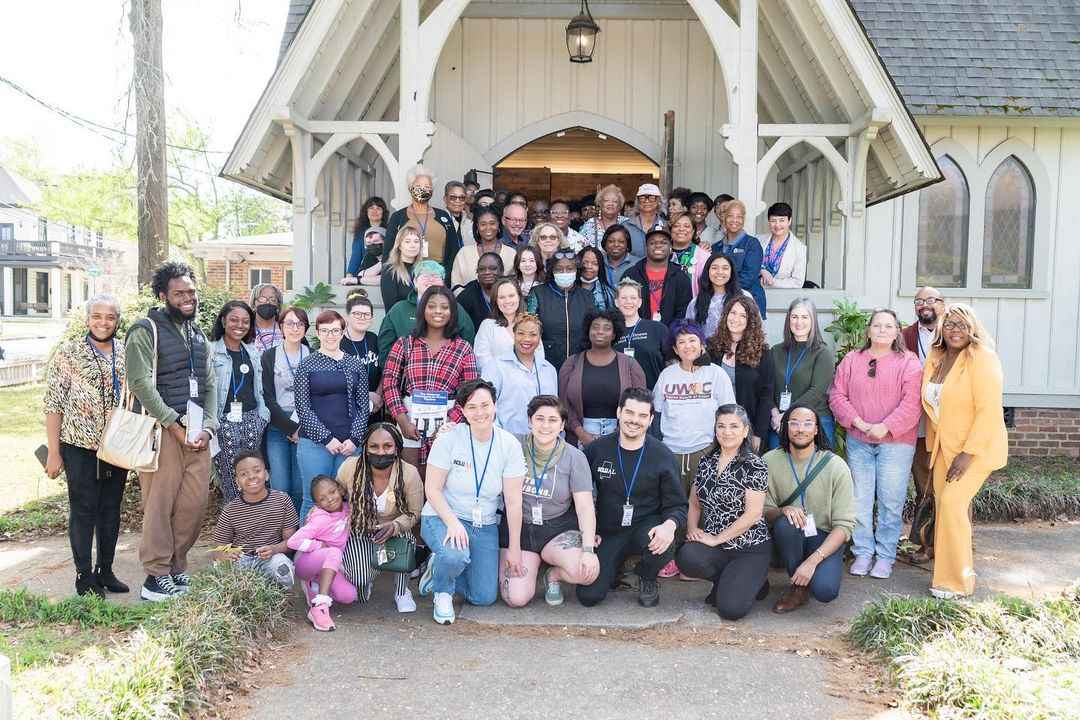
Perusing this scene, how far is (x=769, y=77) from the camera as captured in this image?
9562 millimetres

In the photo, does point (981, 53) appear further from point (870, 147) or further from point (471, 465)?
point (471, 465)

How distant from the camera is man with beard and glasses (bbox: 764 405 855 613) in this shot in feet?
18.1

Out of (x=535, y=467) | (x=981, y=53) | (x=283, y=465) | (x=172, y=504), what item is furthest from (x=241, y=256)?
(x=535, y=467)

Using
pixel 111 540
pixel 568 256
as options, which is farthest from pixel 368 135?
pixel 111 540

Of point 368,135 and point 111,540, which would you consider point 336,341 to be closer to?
point 111,540

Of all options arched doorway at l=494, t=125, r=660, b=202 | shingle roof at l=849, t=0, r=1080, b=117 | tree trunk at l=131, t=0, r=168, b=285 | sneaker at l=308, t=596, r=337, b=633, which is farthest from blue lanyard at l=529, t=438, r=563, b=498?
arched doorway at l=494, t=125, r=660, b=202

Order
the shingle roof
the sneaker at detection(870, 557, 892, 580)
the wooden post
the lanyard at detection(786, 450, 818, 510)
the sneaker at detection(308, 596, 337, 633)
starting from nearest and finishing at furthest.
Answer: the sneaker at detection(308, 596, 337, 633)
the lanyard at detection(786, 450, 818, 510)
the sneaker at detection(870, 557, 892, 580)
the shingle roof
the wooden post

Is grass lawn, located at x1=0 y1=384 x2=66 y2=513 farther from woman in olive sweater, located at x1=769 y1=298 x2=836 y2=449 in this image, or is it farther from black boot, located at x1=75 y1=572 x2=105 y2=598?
woman in olive sweater, located at x1=769 y1=298 x2=836 y2=449

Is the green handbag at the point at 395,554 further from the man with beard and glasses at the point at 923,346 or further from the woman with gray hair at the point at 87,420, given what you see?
the man with beard and glasses at the point at 923,346

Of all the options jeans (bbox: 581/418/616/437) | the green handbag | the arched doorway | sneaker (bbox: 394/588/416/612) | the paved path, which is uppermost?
the arched doorway

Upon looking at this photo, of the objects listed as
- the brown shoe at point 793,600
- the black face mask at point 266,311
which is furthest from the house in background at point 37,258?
the brown shoe at point 793,600

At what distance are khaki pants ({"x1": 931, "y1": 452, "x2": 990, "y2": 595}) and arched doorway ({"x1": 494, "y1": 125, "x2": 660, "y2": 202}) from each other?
898 centimetres

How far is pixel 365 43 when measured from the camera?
8133 millimetres

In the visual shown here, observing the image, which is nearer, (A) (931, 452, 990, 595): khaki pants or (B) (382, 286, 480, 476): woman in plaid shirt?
(A) (931, 452, 990, 595): khaki pants
